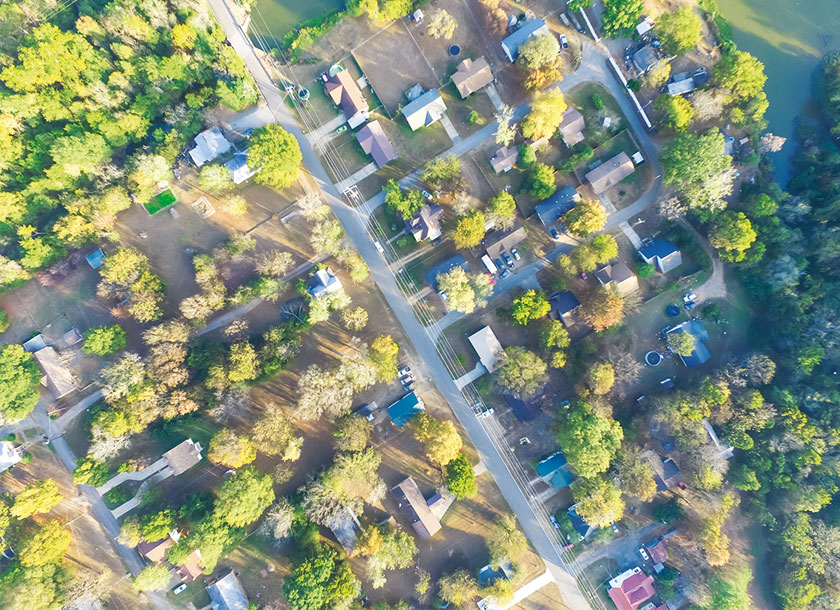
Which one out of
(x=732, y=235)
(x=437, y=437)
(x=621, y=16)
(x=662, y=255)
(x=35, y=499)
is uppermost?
(x=621, y=16)

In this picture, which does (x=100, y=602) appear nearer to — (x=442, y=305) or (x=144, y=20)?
(x=442, y=305)

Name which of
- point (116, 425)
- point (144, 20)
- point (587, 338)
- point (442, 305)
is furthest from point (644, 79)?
point (116, 425)

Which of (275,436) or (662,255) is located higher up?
(275,436)

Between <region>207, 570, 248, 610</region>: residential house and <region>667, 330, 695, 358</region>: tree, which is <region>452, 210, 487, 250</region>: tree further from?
<region>207, 570, 248, 610</region>: residential house

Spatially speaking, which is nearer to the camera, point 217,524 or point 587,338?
point 217,524

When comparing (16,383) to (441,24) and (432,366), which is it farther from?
(441,24)

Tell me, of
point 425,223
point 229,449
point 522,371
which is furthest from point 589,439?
point 229,449

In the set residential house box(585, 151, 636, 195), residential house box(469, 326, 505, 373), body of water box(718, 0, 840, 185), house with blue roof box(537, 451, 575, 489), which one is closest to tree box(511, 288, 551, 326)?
residential house box(469, 326, 505, 373)
